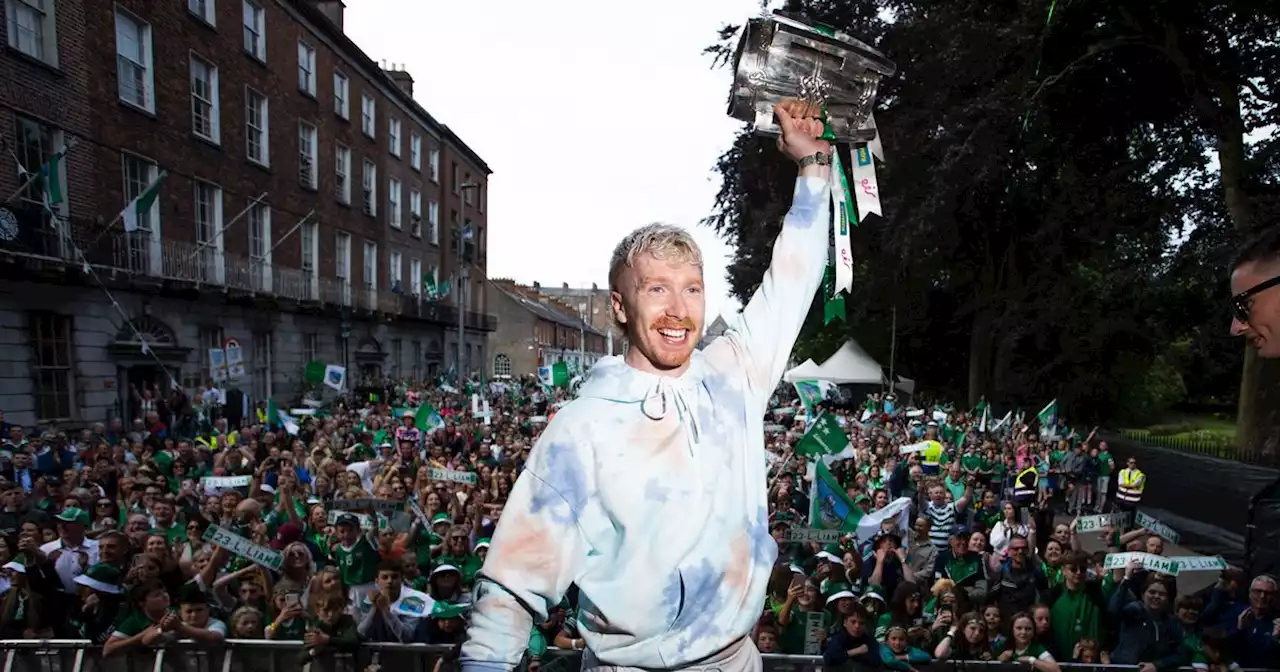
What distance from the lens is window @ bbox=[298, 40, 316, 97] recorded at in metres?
27.7

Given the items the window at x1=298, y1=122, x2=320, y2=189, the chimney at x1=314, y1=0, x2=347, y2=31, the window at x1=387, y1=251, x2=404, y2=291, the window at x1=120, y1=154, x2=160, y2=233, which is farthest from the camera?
the window at x1=387, y1=251, x2=404, y2=291

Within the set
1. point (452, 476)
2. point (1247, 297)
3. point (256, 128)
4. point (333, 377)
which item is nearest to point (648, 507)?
point (1247, 297)

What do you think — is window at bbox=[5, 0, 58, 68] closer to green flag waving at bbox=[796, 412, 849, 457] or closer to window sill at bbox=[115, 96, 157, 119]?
window sill at bbox=[115, 96, 157, 119]

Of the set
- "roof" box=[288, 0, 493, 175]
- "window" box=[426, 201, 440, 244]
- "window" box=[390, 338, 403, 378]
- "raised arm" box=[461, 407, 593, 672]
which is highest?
"roof" box=[288, 0, 493, 175]

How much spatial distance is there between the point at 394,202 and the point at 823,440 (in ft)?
106

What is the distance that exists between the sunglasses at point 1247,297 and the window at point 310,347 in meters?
27.9

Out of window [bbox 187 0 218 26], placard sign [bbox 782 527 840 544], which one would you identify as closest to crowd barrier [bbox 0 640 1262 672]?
placard sign [bbox 782 527 840 544]

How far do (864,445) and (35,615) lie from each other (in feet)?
42.6

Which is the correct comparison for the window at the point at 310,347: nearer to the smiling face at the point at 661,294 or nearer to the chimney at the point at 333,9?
the chimney at the point at 333,9

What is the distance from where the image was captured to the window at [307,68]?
27.7m

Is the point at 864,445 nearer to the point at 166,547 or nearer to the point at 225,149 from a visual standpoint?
the point at 166,547

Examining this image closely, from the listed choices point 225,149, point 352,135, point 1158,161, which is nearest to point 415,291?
point 352,135

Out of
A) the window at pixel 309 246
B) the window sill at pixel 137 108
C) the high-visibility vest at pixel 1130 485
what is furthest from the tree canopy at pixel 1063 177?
the window at pixel 309 246

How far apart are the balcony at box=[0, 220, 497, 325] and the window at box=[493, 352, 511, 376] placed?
25338 mm
